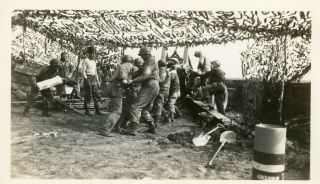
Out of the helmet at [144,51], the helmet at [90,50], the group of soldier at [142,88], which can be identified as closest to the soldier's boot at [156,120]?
the group of soldier at [142,88]

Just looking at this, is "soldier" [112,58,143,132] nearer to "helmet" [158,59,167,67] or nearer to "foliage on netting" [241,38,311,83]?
"helmet" [158,59,167,67]

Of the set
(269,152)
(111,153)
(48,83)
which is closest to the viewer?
(269,152)

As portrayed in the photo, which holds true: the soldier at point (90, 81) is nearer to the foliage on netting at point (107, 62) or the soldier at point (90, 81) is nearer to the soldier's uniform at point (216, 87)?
the foliage on netting at point (107, 62)

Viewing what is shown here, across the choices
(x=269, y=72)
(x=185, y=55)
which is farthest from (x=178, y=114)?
(x=269, y=72)

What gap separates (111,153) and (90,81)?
0.74 m

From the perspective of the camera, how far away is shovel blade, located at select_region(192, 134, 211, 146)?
4.32 m

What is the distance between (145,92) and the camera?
438 cm

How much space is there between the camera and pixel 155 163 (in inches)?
166

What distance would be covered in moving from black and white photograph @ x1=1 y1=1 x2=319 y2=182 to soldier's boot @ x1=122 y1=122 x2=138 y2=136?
0.02 metres

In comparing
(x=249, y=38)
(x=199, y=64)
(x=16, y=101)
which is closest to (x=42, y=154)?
(x=16, y=101)

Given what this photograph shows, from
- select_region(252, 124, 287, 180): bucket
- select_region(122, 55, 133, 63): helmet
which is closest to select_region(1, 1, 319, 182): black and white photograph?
select_region(122, 55, 133, 63): helmet

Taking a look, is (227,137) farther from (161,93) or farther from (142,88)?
(142,88)
